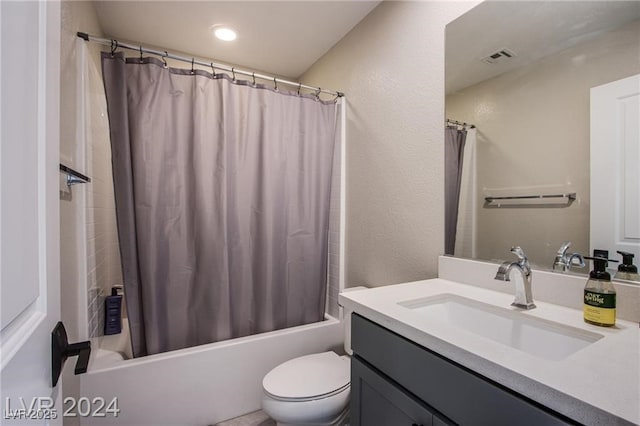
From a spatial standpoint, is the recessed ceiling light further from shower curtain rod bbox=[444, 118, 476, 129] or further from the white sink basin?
the white sink basin

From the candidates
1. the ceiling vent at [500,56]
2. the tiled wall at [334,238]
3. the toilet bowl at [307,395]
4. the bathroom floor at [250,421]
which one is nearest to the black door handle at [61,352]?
the toilet bowl at [307,395]

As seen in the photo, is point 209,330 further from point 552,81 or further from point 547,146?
point 552,81

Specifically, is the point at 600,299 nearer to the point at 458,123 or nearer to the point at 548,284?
the point at 548,284

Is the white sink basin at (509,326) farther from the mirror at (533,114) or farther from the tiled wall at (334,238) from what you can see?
the tiled wall at (334,238)

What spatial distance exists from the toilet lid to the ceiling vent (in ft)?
5.03

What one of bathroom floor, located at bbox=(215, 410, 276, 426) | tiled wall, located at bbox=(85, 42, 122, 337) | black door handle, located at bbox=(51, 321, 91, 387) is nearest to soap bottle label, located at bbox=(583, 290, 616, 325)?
black door handle, located at bbox=(51, 321, 91, 387)

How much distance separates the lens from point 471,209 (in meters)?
1.25

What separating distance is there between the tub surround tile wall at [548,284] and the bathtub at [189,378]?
1.04 m

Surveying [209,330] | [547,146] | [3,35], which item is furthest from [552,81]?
[209,330]

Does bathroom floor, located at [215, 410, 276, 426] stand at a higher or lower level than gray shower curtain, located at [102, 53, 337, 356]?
lower

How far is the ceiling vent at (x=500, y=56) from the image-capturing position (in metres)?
1.11

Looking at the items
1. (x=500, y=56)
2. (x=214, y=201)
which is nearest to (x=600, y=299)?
(x=500, y=56)

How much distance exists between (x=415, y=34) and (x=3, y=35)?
159 cm

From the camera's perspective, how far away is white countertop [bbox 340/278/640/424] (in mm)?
460
